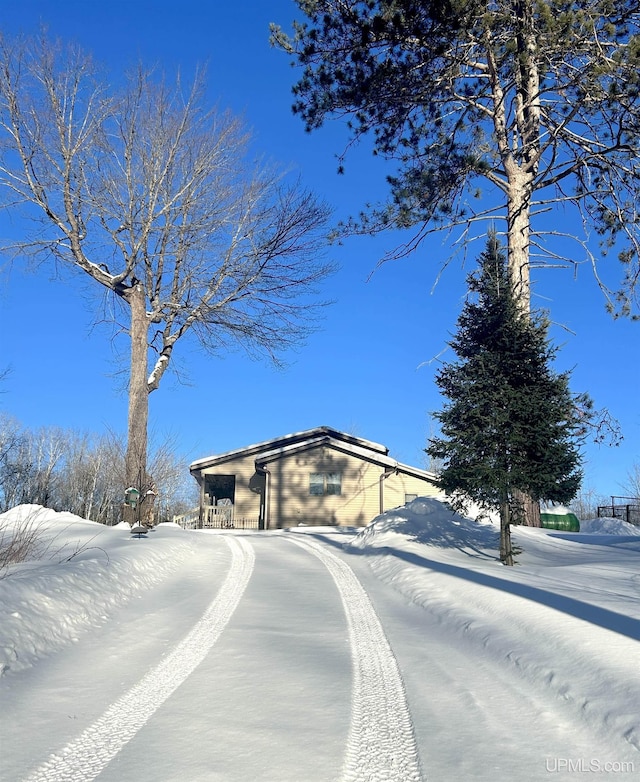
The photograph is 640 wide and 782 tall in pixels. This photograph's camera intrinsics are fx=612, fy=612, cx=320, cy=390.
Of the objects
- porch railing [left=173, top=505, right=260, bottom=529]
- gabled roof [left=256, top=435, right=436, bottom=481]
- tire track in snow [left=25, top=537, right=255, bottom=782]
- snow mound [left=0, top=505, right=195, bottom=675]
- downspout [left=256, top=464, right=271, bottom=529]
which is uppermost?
gabled roof [left=256, top=435, right=436, bottom=481]

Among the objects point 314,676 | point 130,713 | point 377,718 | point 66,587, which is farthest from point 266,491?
point 377,718

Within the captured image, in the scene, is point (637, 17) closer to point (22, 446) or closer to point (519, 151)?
point (519, 151)

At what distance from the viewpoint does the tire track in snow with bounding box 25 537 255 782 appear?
327cm

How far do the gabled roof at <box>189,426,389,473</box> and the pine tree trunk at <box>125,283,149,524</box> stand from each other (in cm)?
1249

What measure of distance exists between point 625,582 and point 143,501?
14224mm

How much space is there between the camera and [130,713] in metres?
4.09

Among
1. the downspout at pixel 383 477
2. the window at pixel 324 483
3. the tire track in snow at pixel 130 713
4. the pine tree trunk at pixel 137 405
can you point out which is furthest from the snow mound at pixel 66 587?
the downspout at pixel 383 477

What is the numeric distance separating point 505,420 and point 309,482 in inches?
796

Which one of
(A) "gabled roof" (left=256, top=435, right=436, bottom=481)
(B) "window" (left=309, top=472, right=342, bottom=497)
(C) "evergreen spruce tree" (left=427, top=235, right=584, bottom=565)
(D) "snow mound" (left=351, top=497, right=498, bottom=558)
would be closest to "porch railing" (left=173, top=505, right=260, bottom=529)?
(A) "gabled roof" (left=256, top=435, right=436, bottom=481)

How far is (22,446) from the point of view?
52.9 m

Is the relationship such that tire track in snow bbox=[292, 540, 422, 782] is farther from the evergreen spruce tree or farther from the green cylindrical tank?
the green cylindrical tank

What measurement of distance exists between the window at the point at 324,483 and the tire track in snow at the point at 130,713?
24.2m

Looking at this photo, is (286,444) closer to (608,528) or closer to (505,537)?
(608,528)

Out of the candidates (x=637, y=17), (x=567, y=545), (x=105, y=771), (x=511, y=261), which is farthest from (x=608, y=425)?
(x=105, y=771)
